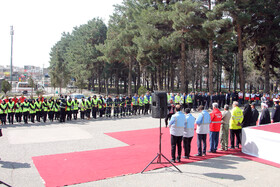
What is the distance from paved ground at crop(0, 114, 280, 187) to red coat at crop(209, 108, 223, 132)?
1.13m

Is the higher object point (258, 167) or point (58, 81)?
point (58, 81)

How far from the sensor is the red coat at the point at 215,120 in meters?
9.54

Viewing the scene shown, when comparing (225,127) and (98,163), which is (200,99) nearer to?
(225,127)

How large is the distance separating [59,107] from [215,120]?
11.8 metres

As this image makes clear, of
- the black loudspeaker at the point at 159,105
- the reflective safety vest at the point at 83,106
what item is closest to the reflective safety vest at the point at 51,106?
the reflective safety vest at the point at 83,106

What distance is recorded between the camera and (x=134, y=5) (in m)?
38.9

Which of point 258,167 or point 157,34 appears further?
point 157,34

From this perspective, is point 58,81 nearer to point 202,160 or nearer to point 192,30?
point 192,30

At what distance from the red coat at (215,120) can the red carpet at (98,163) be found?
3.23 ft

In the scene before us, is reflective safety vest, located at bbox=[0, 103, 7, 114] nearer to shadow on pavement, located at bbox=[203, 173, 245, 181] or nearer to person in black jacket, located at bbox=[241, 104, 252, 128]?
shadow on pavement, located at bbox=[203, 173, 245, 181]

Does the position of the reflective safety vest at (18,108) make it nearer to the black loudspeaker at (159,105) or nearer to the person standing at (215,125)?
the black loudspeaker at (159,105)

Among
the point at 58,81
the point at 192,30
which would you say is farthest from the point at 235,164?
the point at 58,81

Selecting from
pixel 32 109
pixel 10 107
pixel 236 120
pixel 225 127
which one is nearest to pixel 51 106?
pixel 32 109

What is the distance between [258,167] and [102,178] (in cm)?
500
